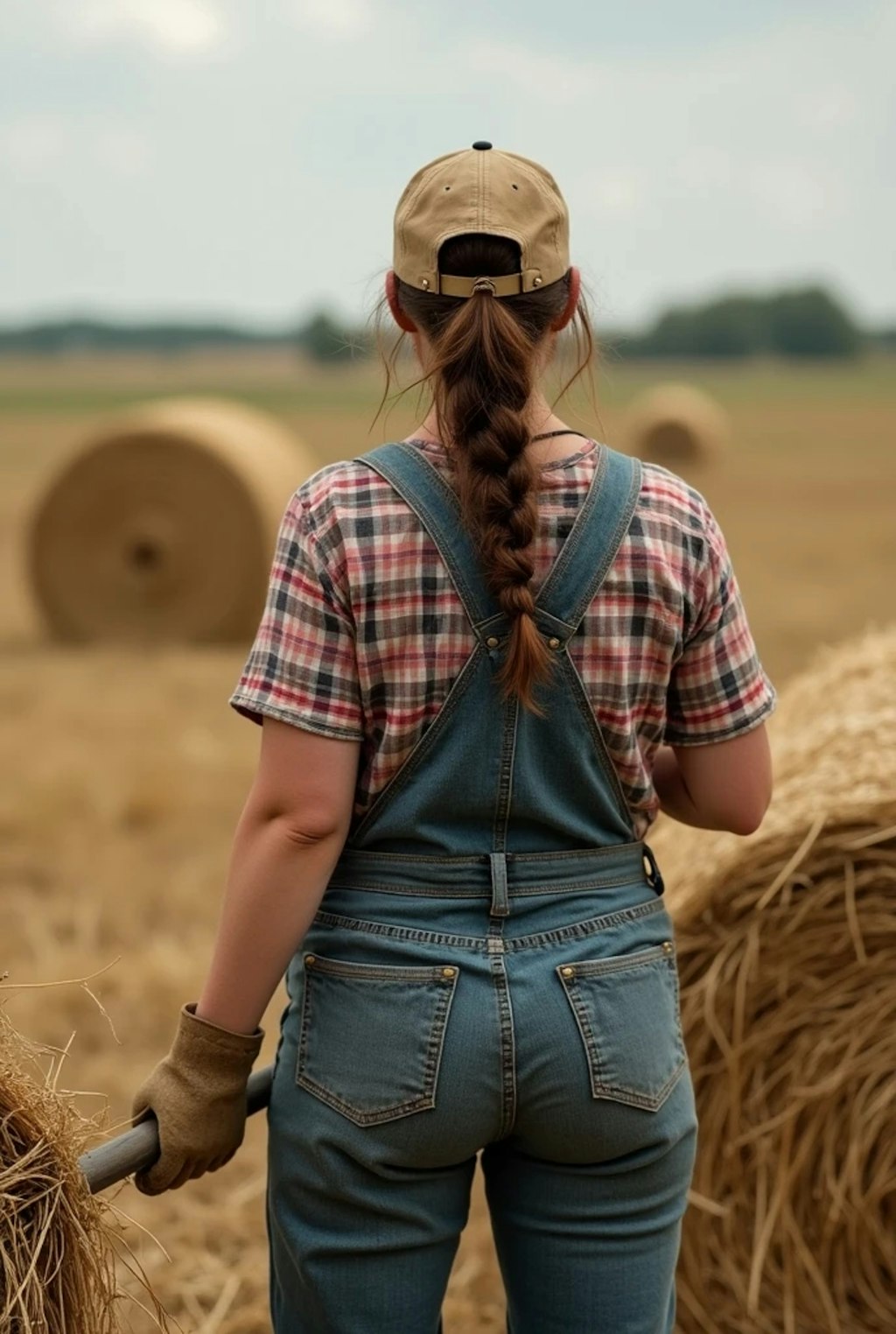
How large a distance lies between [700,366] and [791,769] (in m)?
72.4

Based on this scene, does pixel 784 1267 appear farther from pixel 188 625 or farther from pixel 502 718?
pixel 188 625

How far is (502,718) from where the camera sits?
6.00ft

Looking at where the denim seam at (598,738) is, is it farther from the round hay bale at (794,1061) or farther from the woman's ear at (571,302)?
the round hay bale at (794,1061)

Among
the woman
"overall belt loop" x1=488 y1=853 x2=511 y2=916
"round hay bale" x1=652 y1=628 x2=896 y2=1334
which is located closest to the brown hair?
the woman

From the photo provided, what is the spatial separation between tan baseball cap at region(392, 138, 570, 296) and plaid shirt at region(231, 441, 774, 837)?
0.60 ft

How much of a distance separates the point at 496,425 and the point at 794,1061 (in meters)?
1.61

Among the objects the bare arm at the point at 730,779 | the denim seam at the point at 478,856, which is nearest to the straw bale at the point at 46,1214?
the denim seam at the point at 478,856

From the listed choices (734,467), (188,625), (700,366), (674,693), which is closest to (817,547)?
(188,625)

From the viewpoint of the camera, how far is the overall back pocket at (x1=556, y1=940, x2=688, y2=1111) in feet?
6.04

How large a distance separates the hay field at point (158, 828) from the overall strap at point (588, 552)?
15 cm

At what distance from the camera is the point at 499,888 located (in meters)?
1.84

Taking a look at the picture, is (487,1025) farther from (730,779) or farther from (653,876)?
(730,779)

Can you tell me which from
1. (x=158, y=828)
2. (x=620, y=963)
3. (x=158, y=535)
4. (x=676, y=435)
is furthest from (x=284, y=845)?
(x=676, y=435)

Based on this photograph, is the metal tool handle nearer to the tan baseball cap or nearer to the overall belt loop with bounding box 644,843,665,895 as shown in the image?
the overall belt loop with bounding box 644,843,665,895
